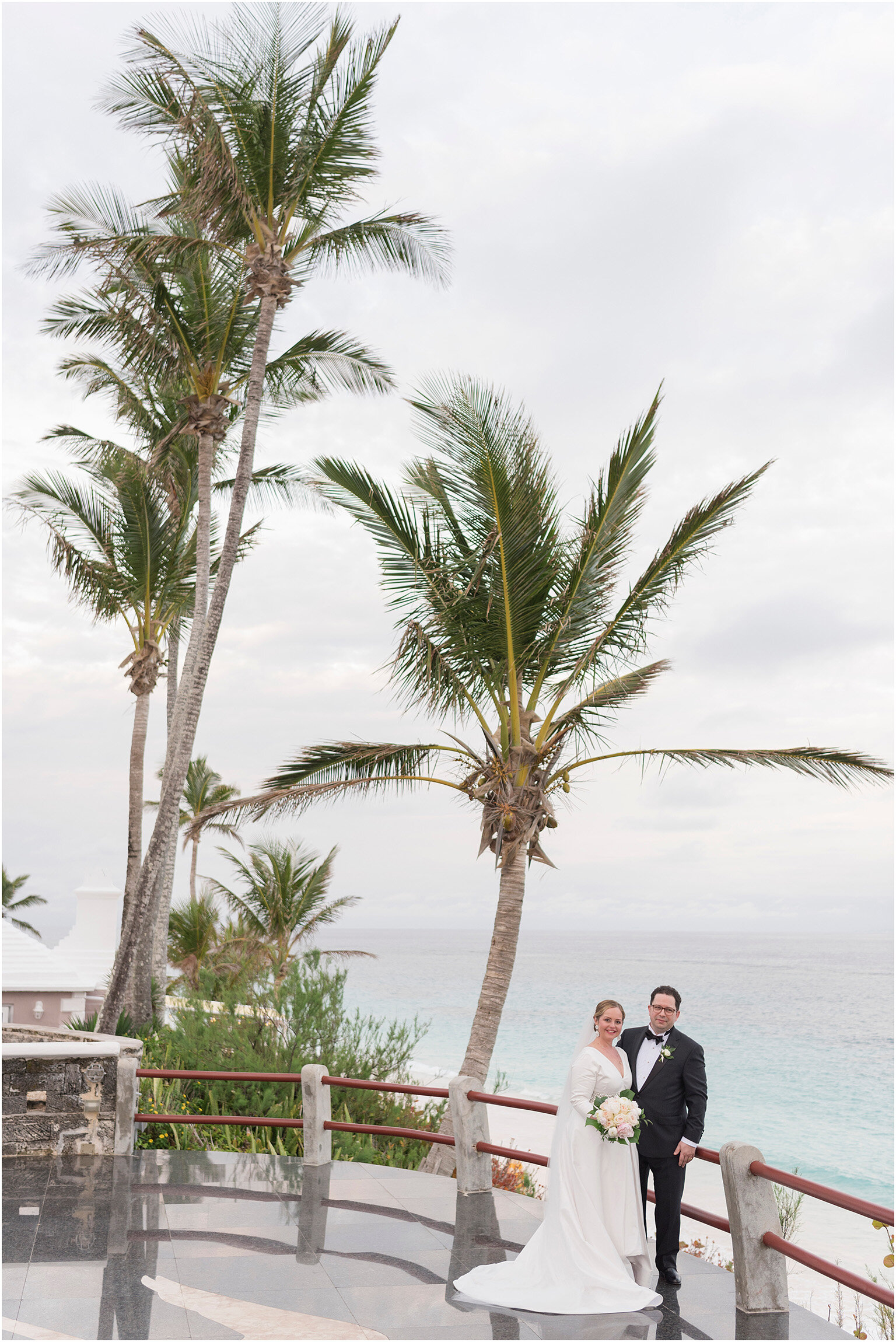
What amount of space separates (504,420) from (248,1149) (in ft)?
30.0

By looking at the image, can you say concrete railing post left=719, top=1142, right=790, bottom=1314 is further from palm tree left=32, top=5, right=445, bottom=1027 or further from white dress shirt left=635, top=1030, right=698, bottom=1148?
palm tree left=32, top=5, right=445, bottom=1027

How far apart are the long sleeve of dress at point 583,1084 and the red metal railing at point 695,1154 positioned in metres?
0.72

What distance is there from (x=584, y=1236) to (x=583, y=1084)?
32.8 inches

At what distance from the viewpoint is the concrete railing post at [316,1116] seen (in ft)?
30.3

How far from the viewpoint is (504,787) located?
513 inches

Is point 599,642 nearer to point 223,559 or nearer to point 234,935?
point 223,559

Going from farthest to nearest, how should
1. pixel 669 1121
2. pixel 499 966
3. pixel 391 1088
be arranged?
1. pixel 499 966
2. pixel 391 1088
3. pixel 669 1121

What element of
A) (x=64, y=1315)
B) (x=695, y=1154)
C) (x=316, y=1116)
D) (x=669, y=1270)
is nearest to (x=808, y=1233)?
(x=316, y=1116)

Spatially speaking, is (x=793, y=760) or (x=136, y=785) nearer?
(x=793, y=760)

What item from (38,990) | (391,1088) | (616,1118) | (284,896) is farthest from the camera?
(284,896)

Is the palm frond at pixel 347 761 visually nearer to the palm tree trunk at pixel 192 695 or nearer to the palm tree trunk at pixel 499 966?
the palm tree trunk at pixel 499 966

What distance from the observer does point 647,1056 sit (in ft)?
21.9

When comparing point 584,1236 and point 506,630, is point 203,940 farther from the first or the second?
point 584,1236

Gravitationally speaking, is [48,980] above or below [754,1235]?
below
